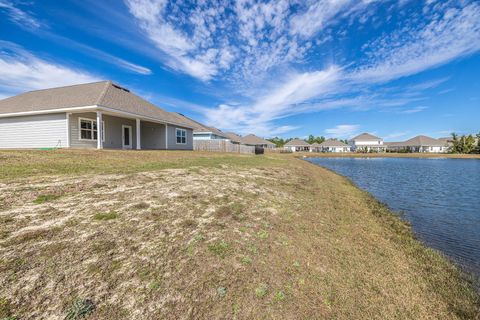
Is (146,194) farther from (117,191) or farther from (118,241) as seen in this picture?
(118,241)

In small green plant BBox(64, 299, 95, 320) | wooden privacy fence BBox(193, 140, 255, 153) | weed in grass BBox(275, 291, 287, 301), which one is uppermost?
wooden privacy fence BBox(193, 140, 255, 153)

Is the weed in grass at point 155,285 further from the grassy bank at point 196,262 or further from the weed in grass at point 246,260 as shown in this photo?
the weed in grass at point 246,260

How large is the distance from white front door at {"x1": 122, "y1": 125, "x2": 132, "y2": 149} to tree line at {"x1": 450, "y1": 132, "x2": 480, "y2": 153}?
288 feet

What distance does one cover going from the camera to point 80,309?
2.37 m

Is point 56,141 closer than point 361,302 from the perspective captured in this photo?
No

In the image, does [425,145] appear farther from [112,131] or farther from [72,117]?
[72,117]

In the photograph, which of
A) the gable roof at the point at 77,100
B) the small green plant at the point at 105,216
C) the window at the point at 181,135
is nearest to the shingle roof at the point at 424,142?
the window at the point at 181,135

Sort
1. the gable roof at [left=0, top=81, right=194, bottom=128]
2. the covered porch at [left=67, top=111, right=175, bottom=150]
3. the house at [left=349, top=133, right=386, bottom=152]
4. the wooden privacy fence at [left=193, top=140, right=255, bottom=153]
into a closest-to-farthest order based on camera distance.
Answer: the gable roof at [left=0, top=81, right=194, bottom=128]
the covered porch at [left=67, top=111, right=175, bottom=150]
the wooden privacy fence at [left=193, top=140, right=255, bottom=153]
the house at [left=349, top=133, right=386, bottom=152]

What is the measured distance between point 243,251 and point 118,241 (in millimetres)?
2190

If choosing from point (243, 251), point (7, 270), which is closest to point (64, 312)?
point (7, 270)

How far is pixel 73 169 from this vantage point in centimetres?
807

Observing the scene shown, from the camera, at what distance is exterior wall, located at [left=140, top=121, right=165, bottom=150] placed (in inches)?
878

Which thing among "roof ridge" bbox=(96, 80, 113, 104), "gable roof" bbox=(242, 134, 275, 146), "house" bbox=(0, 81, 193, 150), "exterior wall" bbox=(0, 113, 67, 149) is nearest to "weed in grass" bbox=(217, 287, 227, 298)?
"house" bbox=(0, 81, 193, 150)

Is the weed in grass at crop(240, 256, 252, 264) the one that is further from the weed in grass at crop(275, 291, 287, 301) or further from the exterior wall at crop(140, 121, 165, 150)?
the exterior wall at crop(140, 121, 165, 150)
